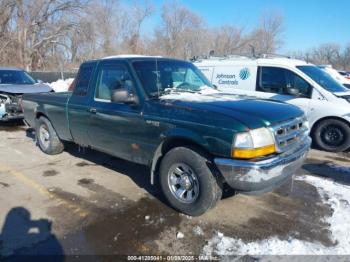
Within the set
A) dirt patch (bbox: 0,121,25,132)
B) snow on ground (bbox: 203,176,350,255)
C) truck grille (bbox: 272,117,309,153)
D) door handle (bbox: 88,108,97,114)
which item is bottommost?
snow on ground (bbox: 203,176,350,255)

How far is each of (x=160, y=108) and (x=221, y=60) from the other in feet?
17.9

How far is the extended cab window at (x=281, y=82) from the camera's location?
7.41 meters

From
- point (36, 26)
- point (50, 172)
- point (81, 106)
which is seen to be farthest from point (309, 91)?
point (36, 26)

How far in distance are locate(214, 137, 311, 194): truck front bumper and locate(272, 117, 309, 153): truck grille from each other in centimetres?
12

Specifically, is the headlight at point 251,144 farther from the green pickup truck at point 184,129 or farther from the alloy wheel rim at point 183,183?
the alloy wheel rim at point 183,183

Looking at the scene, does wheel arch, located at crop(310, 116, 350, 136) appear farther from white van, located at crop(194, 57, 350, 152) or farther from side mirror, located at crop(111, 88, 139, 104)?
side mirror, located at crop(111, 88, 139, 104)

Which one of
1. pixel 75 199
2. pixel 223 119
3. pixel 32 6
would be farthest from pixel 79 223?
pixel 32 6

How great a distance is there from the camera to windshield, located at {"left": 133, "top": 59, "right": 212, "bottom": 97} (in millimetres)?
4461

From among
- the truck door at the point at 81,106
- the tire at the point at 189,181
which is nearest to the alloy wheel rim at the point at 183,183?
the tire at the point at 189,181

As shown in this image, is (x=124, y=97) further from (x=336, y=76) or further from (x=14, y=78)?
(x=336, y=76)

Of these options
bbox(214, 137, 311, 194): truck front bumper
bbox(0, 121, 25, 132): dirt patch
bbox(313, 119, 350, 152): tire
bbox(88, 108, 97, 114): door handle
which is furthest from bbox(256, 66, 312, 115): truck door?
bbox(0, 121, 25, 132): dirt patch

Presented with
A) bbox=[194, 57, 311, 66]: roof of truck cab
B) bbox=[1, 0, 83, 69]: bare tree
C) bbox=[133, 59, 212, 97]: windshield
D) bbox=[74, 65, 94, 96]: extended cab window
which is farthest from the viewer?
bbox=[1, 0, 83, 69]: bare tree

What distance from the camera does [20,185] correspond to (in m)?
5.08

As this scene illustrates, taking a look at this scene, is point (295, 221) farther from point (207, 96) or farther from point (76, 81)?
point (76, 81)
